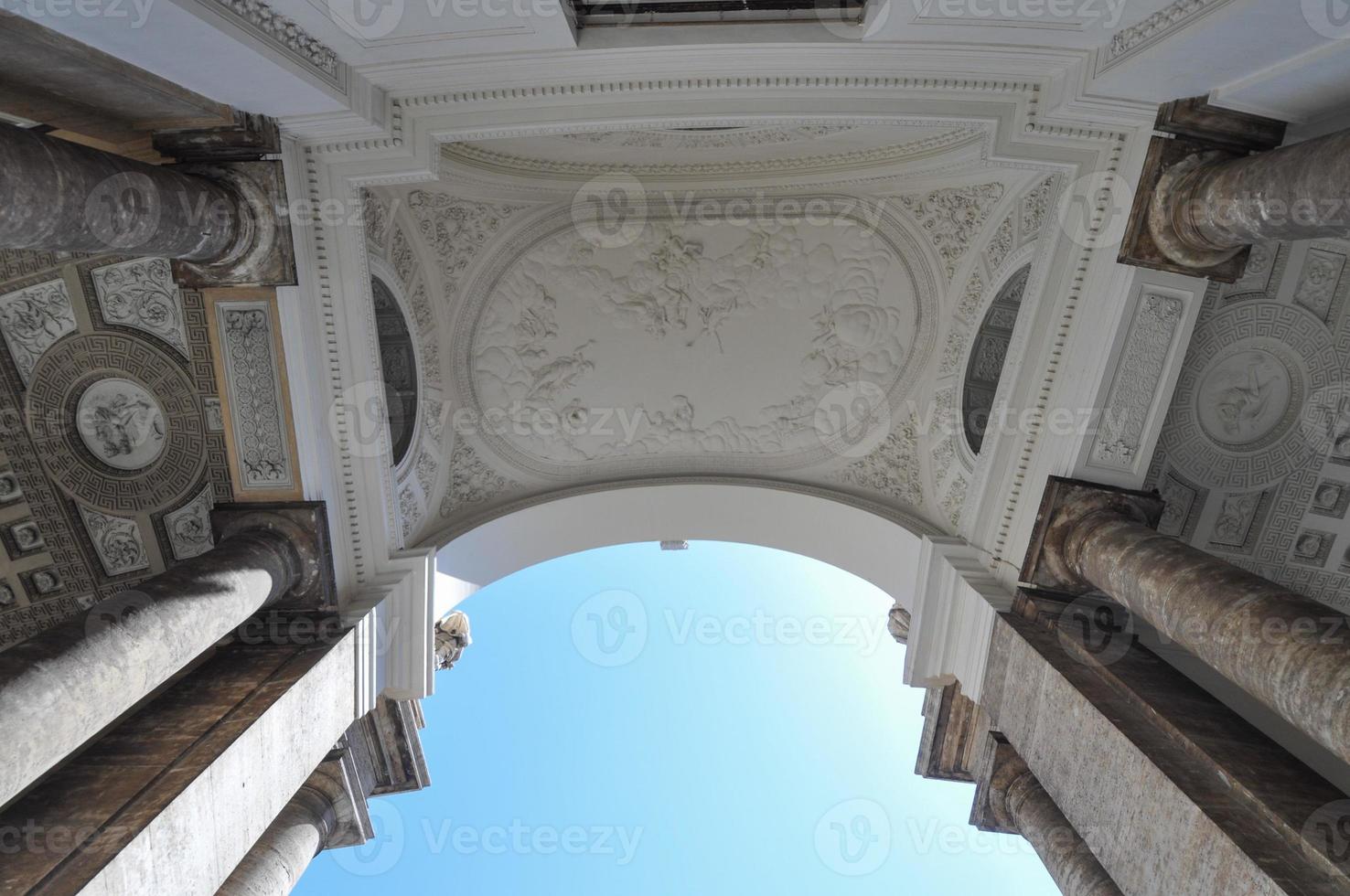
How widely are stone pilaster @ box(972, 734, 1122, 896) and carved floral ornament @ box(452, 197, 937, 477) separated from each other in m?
4.04

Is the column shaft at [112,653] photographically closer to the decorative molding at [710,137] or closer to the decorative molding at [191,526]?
the decorative molding at [191,526]

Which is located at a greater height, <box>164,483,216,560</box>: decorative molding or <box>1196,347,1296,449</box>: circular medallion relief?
<box>1196,347,1296,449</box>: circular medallion relief

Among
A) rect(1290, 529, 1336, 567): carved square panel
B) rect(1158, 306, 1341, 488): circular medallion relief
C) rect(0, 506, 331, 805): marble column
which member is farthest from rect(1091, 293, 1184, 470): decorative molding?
rect(0, 506, 331, 805): marble column

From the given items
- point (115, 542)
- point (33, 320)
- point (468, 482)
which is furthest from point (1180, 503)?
point (33, 320)

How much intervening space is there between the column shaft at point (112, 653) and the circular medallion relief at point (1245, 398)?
8.41 metres

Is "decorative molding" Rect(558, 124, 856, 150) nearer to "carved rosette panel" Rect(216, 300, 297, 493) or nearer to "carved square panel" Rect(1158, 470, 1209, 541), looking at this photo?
"carved rosette panel" Rect(216, 300, 297, 493)

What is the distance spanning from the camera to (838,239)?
30.0 ft

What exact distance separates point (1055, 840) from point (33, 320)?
31.4 ft

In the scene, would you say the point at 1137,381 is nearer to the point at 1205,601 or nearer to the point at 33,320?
the point at 1205,601

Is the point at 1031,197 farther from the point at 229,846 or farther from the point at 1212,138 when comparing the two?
the point at 229,846

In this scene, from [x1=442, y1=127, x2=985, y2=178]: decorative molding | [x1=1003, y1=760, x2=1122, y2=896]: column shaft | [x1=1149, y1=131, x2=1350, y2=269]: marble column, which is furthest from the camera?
[x1=442, y1=127, x2=985, y2=178]: decorative molding

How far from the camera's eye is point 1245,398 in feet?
24.4

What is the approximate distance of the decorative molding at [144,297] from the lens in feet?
22.1

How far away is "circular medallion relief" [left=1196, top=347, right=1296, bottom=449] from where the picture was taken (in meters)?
7.26
